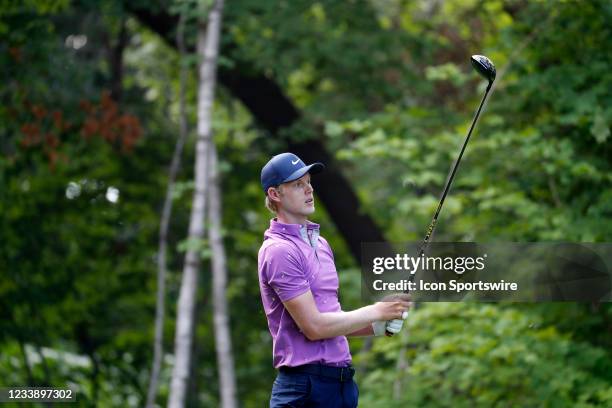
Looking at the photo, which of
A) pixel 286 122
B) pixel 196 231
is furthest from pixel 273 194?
pixel 286 122

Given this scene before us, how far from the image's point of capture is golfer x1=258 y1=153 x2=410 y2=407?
3.12 meters

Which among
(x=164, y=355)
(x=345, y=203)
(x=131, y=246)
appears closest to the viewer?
(x=345, y=203)

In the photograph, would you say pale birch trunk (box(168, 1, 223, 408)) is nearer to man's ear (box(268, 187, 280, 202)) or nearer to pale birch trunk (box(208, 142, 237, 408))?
pale birch trunk (box(208, 142, 237, 408))

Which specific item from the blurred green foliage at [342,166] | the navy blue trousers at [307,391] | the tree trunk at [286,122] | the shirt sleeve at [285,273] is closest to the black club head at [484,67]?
the shirt sleeve at [285,273]

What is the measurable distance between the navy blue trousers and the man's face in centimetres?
55

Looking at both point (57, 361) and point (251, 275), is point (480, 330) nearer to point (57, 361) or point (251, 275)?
point (251, 275)

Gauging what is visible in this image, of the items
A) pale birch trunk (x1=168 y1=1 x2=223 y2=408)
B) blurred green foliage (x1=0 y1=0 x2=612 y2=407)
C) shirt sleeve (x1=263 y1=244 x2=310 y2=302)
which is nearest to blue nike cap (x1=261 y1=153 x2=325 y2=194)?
shirt sleeve (x1=263 y1=244 x2=310 y2=302)

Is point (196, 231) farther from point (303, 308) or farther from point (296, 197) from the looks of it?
point (303, 308)

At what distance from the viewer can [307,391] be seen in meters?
3.21

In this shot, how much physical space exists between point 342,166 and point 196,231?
456cm

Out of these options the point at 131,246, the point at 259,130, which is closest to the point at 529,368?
the point at 259,130

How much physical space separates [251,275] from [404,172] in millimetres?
4075

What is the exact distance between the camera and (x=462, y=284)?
5.29 meters

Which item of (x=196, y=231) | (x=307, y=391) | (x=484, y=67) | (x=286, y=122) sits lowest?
(x=307, y=391)
